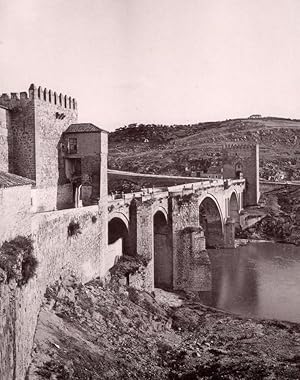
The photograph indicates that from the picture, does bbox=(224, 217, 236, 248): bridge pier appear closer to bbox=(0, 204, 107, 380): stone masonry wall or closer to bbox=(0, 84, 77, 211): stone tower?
bbox=(0, 204, 107, 380): stone masonry wall

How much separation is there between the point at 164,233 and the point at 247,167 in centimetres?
2759

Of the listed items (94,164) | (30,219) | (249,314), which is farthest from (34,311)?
(249,314)

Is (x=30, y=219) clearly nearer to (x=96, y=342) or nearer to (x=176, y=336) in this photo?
(x=96, y=342)

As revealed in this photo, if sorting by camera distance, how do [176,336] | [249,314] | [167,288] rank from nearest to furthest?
1. [176,336]
2. [249,314]
3. [167,288]

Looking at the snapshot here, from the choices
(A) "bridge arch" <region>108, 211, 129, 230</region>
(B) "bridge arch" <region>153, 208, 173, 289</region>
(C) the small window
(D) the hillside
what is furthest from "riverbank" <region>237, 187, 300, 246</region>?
(C) the small window

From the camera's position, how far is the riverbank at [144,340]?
1259cm

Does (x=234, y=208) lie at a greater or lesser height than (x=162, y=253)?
greater

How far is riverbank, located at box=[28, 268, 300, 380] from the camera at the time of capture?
12.6m

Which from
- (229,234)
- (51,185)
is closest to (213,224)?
(229,234)

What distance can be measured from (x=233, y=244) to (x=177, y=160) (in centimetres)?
3202

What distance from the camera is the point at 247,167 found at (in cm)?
5212

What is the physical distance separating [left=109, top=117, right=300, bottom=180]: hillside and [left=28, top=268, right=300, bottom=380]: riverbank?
41.5 meters

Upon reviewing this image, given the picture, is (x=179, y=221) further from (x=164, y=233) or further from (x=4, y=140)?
(x=4, y=140)

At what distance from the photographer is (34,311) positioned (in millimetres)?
12070
